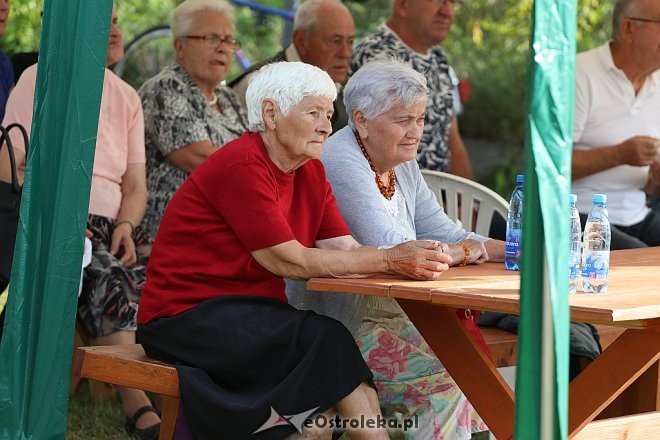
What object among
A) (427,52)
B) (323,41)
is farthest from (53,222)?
(427,52)

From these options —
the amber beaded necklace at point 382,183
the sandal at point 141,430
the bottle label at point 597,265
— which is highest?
the amber beaded necklace at point 382,183

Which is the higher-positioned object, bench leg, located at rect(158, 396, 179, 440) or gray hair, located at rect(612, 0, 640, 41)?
gray hair, located at rect(612, 0, 640, 41)

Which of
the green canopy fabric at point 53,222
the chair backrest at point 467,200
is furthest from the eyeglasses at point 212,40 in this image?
the green canopy fabric at point 53,222

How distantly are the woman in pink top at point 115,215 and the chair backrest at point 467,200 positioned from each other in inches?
48.7

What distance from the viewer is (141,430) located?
4.43 m

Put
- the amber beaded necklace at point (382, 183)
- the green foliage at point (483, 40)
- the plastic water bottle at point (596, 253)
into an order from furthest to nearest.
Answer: the green foliage at point (483, 40), the amber beaded necklace at point (382, 183), the plastic water bottle at point (596, 253)

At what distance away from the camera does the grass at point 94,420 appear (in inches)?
179

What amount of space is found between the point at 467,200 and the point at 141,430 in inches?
64.2

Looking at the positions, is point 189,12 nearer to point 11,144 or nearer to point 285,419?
point 11,144

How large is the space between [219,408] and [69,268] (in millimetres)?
589

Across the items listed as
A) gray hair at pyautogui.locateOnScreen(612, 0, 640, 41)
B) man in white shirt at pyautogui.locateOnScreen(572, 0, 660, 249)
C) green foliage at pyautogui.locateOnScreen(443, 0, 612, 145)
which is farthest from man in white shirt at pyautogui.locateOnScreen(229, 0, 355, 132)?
green foliage at pyautogui.locateOnScreen(443, 0, 612, 145)

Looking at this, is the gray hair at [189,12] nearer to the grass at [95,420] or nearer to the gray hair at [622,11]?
the grass at [95,420]

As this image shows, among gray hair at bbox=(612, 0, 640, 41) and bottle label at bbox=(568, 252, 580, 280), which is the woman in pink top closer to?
bottle label at bbox=(568, 252, 580, 280)

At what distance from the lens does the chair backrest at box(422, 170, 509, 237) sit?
4.86m
